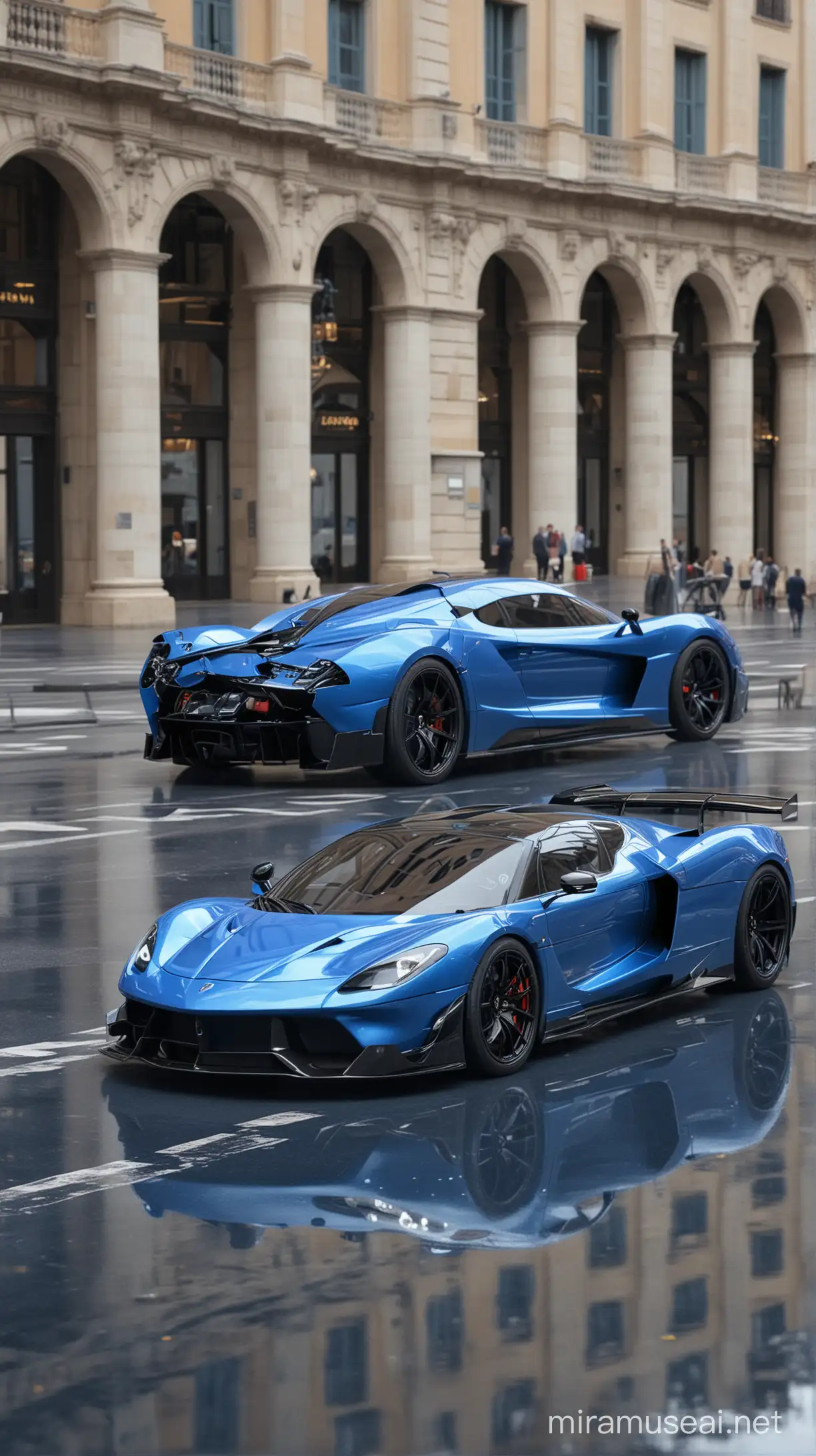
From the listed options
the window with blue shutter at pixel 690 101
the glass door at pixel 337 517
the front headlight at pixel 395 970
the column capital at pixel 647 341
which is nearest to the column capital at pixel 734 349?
the column capital at pixel 647 341

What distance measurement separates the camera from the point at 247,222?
151ft

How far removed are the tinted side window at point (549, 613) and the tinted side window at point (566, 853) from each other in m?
9.79

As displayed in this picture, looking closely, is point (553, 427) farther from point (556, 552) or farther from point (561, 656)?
point (561, 656)

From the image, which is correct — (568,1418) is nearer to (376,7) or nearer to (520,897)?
(520,897)

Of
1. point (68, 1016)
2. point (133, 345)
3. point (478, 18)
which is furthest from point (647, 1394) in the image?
point (478, 18)

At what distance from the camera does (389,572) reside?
4994cm

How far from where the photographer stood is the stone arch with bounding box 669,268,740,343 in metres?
60.0

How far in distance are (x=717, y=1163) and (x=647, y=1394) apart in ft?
7.13

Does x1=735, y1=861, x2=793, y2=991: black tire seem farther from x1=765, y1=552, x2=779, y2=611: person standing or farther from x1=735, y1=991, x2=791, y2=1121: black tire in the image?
x1=765, y1=552, x2=779, y2=611: person standing

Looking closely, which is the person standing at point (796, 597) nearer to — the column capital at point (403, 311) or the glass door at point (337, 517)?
the column capital at point (403, 311)

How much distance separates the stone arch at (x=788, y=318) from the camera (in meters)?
63.8

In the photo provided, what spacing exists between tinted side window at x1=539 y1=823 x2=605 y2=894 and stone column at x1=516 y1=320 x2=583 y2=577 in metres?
44.9

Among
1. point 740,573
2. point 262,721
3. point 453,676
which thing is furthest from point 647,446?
point 262,721

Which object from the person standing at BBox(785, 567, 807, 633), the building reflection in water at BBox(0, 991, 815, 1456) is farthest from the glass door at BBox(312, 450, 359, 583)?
the building reflection in water at BBox(0, 991, 815, 1456)
